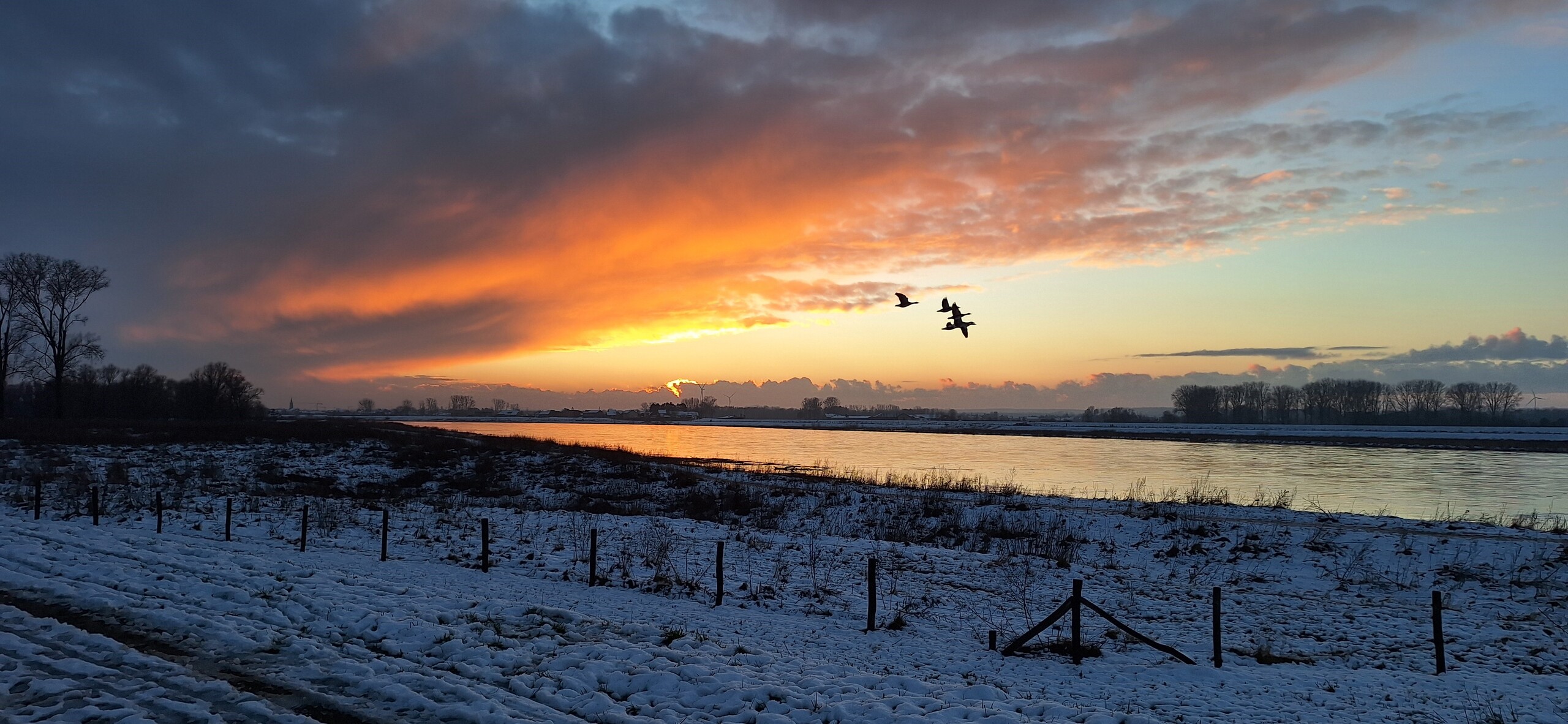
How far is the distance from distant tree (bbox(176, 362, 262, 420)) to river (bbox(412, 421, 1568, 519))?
48142 millimetres

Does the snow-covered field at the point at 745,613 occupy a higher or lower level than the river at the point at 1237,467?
higher

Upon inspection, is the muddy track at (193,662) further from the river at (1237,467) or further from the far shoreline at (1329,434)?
the far shoreline at (1329,434)

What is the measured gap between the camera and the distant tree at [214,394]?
9769cm

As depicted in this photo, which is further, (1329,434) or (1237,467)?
(1329,434)

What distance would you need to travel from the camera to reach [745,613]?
15.3m

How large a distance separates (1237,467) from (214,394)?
11653cm

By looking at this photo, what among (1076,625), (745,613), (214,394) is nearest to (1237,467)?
(1076,625)

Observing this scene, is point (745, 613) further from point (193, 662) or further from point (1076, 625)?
point (193, 662)

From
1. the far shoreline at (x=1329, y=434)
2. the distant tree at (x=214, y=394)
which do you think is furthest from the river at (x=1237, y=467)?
the distant tree at (x=214, y=394)

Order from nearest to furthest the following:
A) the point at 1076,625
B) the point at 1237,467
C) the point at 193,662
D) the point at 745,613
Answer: the point at 193,662 < the point at 1076,625 < the point at 745,613 < the point at 1237,467

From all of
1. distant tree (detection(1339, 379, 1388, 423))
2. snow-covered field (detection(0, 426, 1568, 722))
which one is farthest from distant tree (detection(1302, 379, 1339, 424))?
snow-covered field (detection(0, 426, 1568, 722))

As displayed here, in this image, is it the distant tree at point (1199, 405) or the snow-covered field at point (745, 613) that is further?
the distant tree at point (1199, 405)

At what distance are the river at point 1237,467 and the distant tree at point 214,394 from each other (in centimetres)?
4814

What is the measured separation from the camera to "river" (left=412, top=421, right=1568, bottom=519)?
3797 cm
